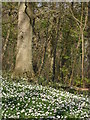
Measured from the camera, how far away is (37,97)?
9.13 meters

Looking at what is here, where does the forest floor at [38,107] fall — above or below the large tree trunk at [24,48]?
below

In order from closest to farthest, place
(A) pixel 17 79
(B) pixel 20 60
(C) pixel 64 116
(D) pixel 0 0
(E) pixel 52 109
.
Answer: (C) pixel 64 116 → (E) pixel 52 109 → (A) pixel 17 79 → (B) pixel 20 60 → (D) pixel 0 0

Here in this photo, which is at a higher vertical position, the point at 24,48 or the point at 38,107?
the point at 24,48

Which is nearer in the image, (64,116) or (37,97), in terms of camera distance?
(64,116)

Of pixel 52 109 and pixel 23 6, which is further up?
pixel 23 6

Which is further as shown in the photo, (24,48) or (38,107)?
(24,48)

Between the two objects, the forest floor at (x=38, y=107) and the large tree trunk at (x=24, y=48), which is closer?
the forest floor at (x=38, y=107)

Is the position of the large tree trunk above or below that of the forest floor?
above

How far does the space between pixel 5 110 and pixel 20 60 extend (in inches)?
274

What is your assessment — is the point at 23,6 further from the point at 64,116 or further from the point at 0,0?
the point at 64,116

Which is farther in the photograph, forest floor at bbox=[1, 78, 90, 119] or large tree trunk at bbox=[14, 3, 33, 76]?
large tree trunk at bbox=[14, 3, 33, 76]

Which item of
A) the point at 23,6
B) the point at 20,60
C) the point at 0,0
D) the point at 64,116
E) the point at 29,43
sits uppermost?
the point at 0,0

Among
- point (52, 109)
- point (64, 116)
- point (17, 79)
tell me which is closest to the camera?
point (64, 116)

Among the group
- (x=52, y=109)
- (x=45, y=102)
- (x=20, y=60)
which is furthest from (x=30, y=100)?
(x=20, y=60)
